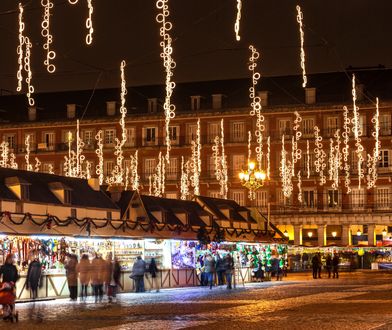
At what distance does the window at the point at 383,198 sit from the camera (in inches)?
2927

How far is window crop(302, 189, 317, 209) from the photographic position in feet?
250

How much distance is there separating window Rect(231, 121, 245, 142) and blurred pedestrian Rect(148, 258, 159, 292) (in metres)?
43.5

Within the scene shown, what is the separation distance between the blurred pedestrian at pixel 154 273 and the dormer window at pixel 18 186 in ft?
19.1

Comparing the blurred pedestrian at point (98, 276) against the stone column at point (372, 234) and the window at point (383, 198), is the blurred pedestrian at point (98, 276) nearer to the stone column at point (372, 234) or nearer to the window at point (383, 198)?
the window at point (383, 198)

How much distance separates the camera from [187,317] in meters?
20.1

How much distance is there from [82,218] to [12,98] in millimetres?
57788

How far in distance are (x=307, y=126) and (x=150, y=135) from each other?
1389 centimetres

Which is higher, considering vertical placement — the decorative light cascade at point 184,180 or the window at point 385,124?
the window at point 385,124

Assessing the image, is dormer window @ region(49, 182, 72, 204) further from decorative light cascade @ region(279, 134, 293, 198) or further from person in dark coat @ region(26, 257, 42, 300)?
decorative light cascade @ region(279, 134, 293, 198)

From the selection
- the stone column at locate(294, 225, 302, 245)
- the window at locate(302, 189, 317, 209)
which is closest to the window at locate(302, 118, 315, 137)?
the window at locate(302, 189, 317, 209)

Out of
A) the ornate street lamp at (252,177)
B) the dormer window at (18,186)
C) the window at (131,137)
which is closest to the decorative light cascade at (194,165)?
the window at (131,137)

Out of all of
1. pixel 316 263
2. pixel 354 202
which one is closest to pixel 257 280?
pixel 316 263

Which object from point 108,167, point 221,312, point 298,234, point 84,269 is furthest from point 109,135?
point 221,312

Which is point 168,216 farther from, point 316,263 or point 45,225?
point 316,263
